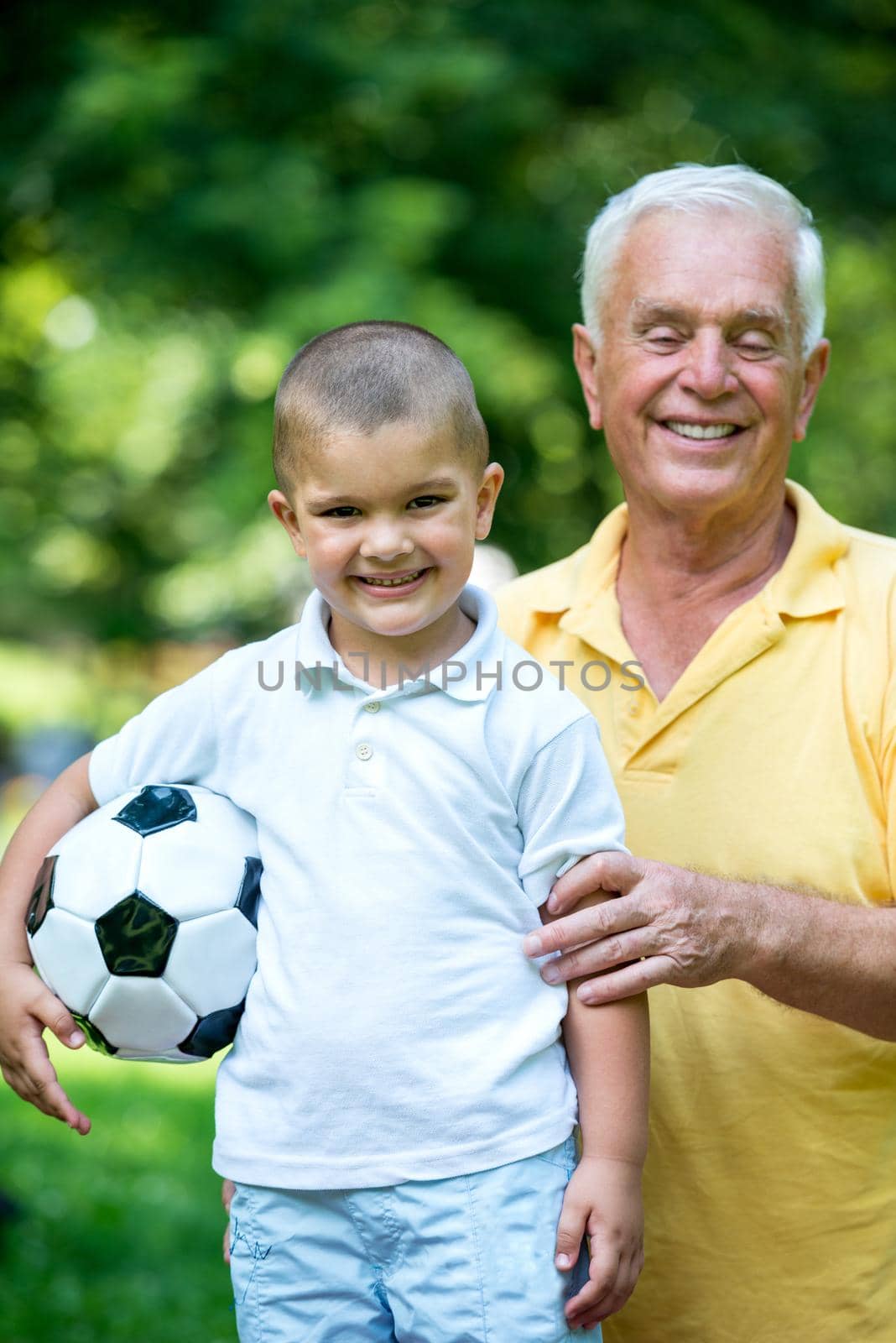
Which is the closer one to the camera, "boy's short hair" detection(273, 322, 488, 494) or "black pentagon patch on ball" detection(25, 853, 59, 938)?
"boy's short hair" detection(273, 322, 488, 494)

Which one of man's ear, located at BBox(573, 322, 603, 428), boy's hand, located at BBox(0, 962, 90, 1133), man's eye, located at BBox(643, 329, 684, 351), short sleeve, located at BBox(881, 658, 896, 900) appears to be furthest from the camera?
man's ear, located at BBox(573, 322, 603, 428)

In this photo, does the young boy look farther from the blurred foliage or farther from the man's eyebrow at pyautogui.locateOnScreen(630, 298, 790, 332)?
the blurred foliage

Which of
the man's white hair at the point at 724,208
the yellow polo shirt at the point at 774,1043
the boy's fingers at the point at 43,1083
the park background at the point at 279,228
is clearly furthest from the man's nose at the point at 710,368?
the park background at the point at 279,228

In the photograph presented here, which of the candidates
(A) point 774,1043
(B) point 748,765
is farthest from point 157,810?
(A) point 774,1043

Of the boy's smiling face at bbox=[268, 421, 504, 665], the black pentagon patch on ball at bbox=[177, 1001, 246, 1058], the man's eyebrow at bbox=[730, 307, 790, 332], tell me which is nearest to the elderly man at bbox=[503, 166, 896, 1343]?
the man's eyebrow at bbox=[730, 307, 790, 332]

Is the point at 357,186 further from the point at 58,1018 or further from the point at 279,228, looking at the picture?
the point at 58,1018

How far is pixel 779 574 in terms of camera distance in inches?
104

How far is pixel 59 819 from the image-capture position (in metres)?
2.24

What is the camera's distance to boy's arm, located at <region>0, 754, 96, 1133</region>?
211cm

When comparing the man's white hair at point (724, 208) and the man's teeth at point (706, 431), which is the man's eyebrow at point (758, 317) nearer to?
the man's white hair at point (724, 208)

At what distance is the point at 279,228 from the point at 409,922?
5169 millimetres

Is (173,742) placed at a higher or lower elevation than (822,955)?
higher

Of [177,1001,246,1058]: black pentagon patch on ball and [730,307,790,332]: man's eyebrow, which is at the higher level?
[730,307,790,332]: man's eyebrow

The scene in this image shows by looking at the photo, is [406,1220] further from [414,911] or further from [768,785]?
[768,785]
